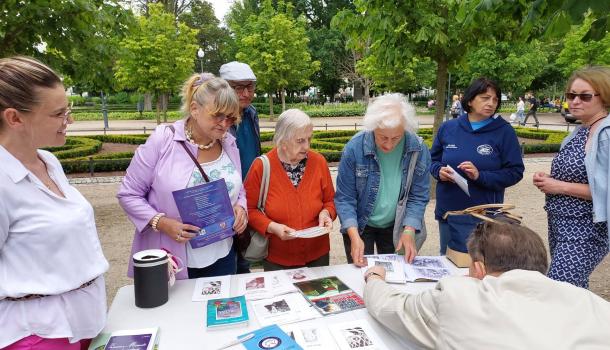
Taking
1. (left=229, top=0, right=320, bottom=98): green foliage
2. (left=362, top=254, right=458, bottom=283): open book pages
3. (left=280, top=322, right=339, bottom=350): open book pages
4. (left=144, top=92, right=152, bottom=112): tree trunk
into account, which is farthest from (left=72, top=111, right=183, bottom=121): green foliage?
(left=280, top=322, right=339, bottom=350): open book pages

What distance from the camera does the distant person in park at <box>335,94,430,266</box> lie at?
280cm

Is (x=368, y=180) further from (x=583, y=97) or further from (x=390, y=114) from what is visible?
(x=583, y=97)

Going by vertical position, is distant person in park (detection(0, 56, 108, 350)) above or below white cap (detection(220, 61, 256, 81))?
below

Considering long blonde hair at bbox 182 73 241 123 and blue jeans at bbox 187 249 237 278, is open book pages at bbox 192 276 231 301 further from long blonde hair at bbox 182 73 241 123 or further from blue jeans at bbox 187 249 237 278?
long blonde hair at bbox 182 73 241 123

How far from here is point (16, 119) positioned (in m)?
1.50

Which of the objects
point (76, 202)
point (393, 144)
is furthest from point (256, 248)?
point (76, 202)

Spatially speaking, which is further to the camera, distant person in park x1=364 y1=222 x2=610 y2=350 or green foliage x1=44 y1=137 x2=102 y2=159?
green foliage x1=44 y1=137 x2=102 y2=159

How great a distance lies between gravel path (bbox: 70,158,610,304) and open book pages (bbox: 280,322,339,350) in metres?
2.83

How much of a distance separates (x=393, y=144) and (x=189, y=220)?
139 cm

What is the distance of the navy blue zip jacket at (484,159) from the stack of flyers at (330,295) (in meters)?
1.41

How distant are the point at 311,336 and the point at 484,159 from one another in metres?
2.08

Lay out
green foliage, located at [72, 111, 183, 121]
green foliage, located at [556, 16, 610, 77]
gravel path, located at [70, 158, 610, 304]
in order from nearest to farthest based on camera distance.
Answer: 1. gravel path, located at [70, 158, 610, 304]
2. green foliage, located at [556, 16, 610, 77]
3. green foliage, located at [72, 111, 183, 121]

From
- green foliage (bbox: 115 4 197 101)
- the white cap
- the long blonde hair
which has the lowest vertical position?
the long blonde hair

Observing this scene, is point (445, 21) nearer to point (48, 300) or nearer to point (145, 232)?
point (145, 232)
